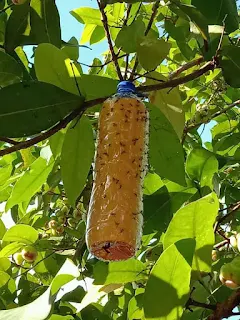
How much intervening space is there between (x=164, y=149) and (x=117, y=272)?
205 millimetres

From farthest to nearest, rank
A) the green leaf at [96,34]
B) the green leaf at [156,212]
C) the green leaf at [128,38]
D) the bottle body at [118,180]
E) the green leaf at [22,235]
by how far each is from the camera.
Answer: the green leaf at [96,34]
the green leaf at [22,235]
the green leaf at [156,212]
the green leaf at [128,38]
the bottle body at [118,180]

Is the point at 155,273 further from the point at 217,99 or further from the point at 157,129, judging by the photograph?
the point at 217,99

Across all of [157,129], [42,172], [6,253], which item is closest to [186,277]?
[157,129]

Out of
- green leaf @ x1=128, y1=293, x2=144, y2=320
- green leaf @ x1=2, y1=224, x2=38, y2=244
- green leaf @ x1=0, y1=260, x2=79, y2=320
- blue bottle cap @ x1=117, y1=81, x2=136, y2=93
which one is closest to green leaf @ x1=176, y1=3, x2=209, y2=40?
blue bottle cap @ x1=117, y1=81, x2=136, y2=93

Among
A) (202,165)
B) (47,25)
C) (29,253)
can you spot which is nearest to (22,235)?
(29,253)

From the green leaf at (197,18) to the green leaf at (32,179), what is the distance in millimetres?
551

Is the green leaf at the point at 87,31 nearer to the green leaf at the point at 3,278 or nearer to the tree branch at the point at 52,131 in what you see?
the green leaf at the point at 3,278

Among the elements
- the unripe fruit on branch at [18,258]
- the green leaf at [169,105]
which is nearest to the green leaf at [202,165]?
the green leaf at [169,105]

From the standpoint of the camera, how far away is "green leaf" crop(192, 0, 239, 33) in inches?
36.4

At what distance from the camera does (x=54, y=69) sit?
87 cm

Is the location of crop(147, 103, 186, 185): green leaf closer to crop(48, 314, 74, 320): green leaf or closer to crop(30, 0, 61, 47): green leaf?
crop(30, 0, 61, 47): green leaf

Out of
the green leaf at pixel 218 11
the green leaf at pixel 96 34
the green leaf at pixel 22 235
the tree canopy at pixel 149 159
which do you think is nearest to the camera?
the tree canopy at pixel 149 159

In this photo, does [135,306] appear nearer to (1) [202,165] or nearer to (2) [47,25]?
(1) [202,165]

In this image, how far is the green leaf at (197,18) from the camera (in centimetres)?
87
